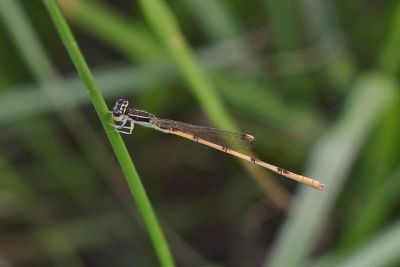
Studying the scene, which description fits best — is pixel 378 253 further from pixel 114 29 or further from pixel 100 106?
pixel 114 29

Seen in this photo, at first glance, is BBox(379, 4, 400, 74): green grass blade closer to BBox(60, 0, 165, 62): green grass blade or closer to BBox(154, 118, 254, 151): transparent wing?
BBox(154, 118, 254, 151): transparent wing

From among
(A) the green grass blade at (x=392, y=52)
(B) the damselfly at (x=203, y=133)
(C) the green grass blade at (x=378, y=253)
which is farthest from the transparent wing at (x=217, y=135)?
(A) the green grass blade at (x=392, y=52)

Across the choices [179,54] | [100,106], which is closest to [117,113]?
[179,54]

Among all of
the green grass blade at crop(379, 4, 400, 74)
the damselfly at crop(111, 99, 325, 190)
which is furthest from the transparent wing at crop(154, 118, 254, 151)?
the green grass blade at crop(379, 4, 400, 74)

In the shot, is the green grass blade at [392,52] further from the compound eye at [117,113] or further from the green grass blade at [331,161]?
the compound eye at [117,113]

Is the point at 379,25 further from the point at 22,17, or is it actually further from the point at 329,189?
the point at 22,17

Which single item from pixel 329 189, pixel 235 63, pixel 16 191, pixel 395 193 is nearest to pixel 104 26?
pixel 235 63

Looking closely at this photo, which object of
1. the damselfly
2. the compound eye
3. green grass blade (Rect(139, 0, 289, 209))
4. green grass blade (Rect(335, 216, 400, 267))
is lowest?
green grass blade (Rect(335, 216, 400, 267))
